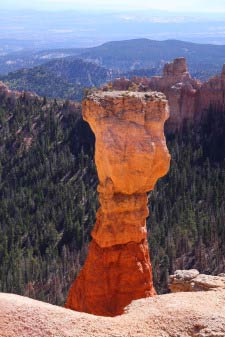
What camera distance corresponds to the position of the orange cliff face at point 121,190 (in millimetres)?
21344

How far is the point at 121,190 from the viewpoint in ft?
72.4

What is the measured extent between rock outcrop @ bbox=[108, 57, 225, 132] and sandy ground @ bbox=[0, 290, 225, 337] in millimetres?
62612

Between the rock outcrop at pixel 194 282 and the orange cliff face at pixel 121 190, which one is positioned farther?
the orange cliff face at pixel 121 190

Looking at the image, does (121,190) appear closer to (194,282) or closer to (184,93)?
(194,282)

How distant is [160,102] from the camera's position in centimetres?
2183

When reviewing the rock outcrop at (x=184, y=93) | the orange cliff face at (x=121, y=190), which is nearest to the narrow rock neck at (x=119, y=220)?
the orange cliff face at (x=121, y=190)

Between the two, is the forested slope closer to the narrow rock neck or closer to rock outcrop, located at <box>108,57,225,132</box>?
rock outcrop, located at <box>108,57,225,132</box>

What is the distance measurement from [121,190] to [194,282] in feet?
14.9

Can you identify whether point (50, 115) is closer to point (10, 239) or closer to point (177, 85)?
point (177, 85)

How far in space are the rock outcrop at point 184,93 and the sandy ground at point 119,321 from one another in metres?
62.6

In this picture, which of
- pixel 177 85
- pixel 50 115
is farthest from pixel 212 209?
pixel 50 115

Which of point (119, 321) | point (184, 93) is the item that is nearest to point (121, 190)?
point (119, 321)

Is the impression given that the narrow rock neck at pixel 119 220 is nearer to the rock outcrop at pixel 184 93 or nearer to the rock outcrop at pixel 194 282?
the rock outcrop at pixel 194 282

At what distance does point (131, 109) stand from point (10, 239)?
A: 140 feet
